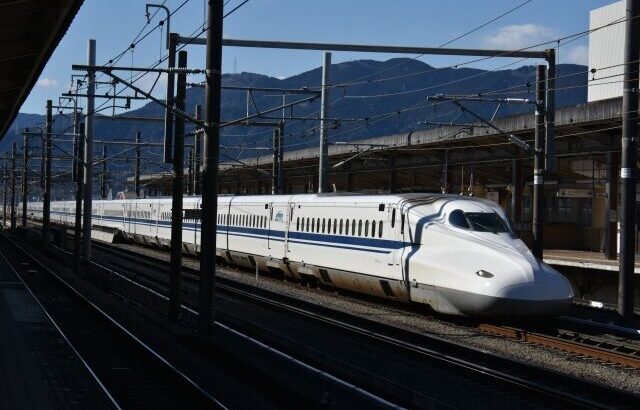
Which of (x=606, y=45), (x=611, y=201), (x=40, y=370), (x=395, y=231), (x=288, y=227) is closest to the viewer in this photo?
(x=40, y=370)

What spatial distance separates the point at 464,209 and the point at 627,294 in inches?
167

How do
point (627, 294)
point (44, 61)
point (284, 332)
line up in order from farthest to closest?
1. point (627, 294)
2. point (284, 332)
3. point (44, 61)

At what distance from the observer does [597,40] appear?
163 ft

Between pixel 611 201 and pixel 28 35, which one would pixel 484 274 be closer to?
pixel 28 35

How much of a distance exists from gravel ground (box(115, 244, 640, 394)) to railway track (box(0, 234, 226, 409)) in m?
6.16

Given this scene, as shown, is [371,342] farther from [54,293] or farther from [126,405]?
[54,293]

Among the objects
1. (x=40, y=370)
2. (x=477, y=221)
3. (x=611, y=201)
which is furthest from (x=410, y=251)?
(x=611, y=201)

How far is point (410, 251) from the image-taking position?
68.9 ft

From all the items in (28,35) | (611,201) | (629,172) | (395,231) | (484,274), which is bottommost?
(484,274)

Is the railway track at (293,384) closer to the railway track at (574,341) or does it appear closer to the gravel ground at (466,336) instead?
the gravel ground at (466,336)

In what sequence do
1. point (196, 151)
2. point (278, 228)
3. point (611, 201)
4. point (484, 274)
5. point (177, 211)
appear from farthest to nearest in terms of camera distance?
point (196, 151), point (611, 201), point (278, 228), point (177, 211), point (484, 274)

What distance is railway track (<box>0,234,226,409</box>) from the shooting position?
1216cm

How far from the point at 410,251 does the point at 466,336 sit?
3306 mm

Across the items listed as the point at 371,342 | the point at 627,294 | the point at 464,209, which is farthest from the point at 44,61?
the point at 627,294
